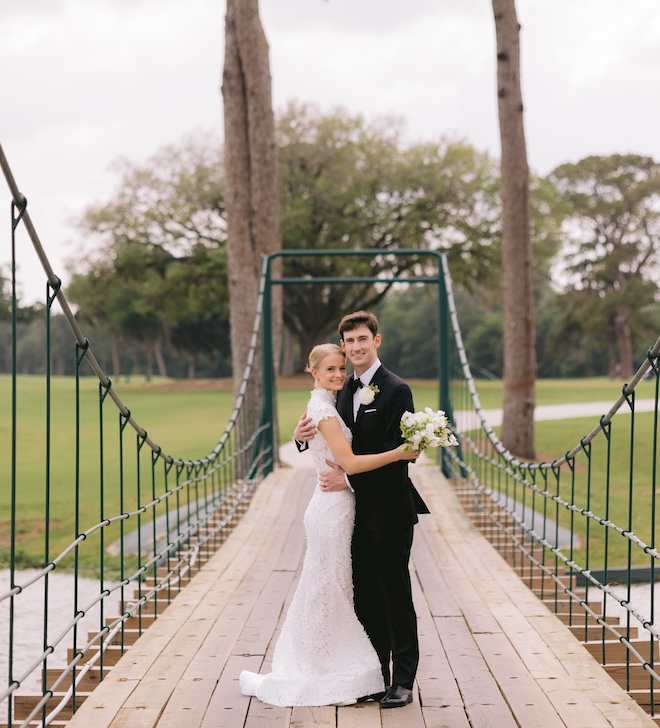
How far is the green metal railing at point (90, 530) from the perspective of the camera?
2971 mm

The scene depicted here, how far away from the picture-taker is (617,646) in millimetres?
4641

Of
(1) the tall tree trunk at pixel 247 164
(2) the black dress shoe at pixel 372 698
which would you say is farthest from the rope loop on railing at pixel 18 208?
(1) the tall tree trunk at pixel 247 164

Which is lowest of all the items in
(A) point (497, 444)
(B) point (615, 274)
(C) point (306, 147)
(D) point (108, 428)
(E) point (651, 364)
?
(D) point (108, 428)

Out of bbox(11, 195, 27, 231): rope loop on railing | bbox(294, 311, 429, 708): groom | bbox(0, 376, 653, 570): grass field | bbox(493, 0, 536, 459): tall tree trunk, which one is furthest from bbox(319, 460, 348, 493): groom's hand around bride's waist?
bbox(493, 0, 536, 459): tall tree trunk

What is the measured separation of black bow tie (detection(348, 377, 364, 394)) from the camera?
3484mm

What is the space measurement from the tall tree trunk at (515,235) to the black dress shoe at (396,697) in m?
10.5

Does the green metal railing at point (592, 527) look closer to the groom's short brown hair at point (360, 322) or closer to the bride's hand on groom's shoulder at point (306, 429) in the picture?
the groom's short brown hair at point (360, 322)

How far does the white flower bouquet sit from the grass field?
2.53 meters

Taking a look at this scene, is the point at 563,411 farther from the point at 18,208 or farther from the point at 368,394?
the point at 18,208

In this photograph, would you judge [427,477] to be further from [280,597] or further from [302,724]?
[302,724]

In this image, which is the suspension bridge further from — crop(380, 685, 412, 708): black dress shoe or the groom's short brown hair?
the groom's short brown hair

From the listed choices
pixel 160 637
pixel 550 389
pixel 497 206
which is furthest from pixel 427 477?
pixel 550 389

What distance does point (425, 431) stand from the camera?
3197 mm

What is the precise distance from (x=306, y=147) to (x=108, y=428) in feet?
33.6
